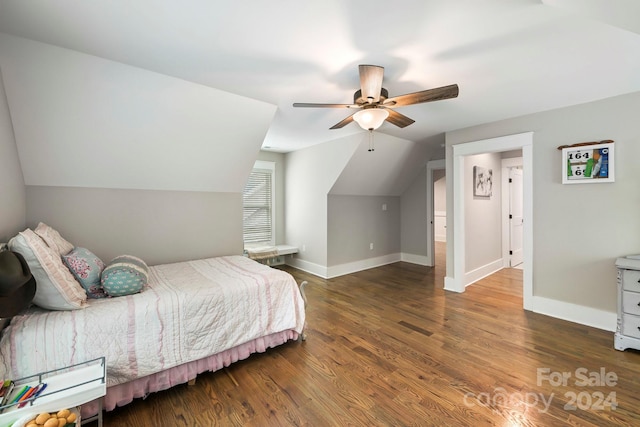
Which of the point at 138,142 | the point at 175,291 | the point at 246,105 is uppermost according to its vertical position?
the point at 246,105

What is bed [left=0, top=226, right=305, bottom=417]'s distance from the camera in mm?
1481

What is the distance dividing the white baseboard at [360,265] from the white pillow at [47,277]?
11.5 ft

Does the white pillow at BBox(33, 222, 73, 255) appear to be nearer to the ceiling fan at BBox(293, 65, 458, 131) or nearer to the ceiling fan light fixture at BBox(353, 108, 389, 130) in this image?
the ceiling fan at BBox(293, 65, 458, 131)

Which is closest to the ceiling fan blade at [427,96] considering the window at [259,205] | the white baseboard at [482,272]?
the white baseboard at [482,272]

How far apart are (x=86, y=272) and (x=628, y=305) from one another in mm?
4455

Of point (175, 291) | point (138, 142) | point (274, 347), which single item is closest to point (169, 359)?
point (175, 291)

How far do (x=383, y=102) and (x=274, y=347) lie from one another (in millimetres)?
2377

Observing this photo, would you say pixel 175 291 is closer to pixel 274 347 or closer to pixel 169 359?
pixel 169 359

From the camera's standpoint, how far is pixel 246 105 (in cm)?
272

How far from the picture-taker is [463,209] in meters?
3.80

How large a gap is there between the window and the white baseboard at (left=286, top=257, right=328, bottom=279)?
22.9 inches

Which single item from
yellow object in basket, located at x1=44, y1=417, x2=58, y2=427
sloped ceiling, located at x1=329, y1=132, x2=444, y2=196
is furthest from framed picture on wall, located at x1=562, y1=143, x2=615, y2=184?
yellow object in basket, located at x1=44, y1=417, x2=58, y2=427

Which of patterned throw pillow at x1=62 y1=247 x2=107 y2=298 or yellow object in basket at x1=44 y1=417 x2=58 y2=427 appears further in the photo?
patterned throw pillow at x1=62 y1=247 x2=107 y2=298

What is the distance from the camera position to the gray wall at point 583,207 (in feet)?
8.49
